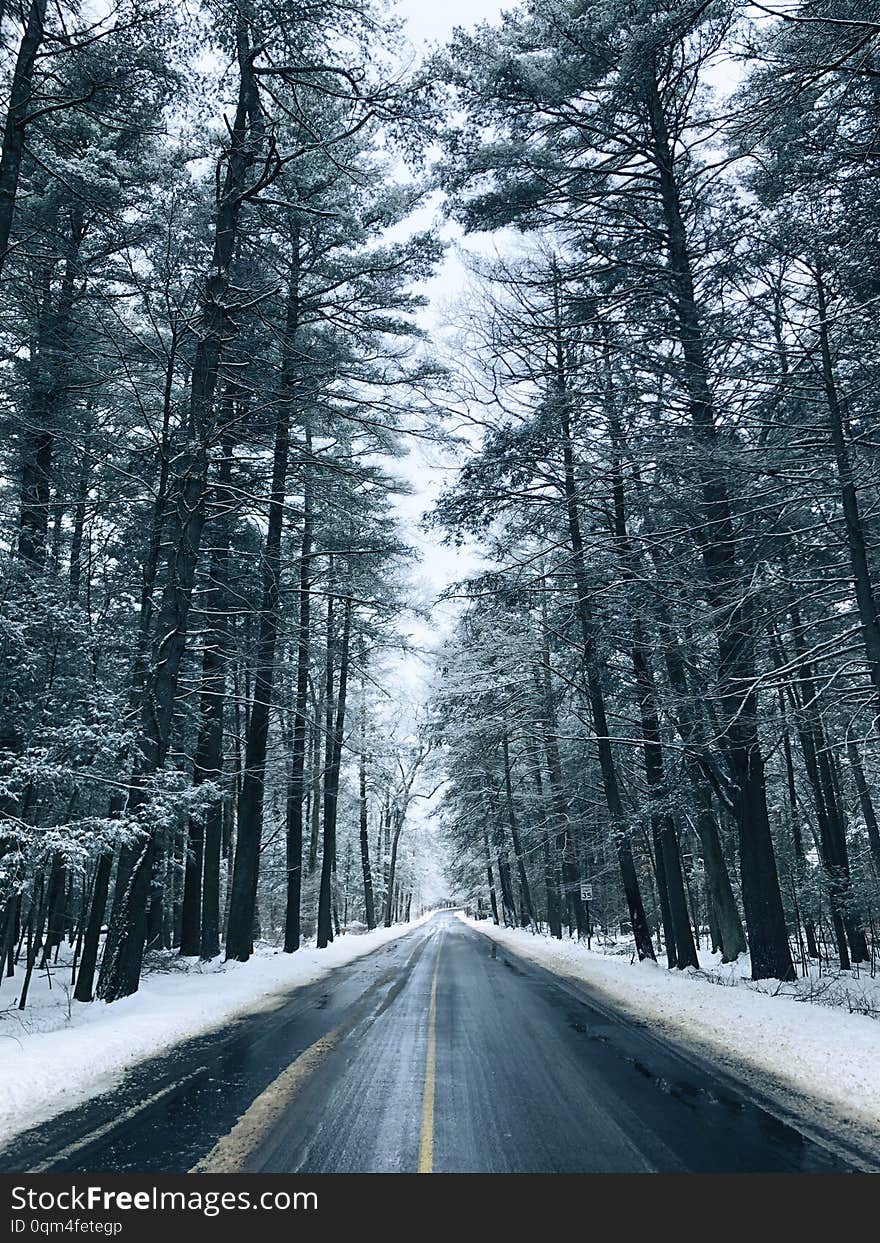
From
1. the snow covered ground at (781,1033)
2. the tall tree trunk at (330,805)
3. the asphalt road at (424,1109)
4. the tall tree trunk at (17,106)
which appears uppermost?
the tall tree trunk at (17,106)

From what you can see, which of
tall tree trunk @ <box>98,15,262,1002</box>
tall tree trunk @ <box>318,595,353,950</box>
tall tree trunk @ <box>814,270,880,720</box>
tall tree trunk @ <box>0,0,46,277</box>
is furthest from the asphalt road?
tall tree trunk @ <box>318,595,353,950</box>

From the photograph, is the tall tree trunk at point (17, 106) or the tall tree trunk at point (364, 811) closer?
the tall tree trunk at point (17, 106)

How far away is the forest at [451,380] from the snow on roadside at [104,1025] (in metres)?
0.94

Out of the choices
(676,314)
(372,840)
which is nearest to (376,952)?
(676,314)

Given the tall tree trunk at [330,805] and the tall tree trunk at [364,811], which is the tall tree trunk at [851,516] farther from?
the tall tree trunk at [364,811]

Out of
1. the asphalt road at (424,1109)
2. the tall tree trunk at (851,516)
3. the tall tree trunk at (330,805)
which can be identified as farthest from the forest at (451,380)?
the tall tree trunk at (330,805)

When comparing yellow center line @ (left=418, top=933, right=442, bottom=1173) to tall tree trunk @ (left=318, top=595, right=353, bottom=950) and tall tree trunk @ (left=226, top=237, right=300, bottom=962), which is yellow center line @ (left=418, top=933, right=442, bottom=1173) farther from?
tall tree trunk @ (left=318, top=595, right=353, bottom=950)

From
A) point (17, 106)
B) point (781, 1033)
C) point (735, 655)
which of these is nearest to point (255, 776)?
point (735, 655)

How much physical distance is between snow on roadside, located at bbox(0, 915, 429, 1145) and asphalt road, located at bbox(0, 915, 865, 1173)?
408 millimetres

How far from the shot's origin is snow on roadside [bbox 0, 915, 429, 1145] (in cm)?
633

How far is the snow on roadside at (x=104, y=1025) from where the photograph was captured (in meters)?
6.33

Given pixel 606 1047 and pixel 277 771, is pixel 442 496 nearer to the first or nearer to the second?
pixel 606 1047

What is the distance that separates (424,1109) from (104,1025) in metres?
5.40

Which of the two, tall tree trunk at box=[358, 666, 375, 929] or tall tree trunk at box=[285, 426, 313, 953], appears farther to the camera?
tall tree trunk at box=[358, 666, 375, 929]
